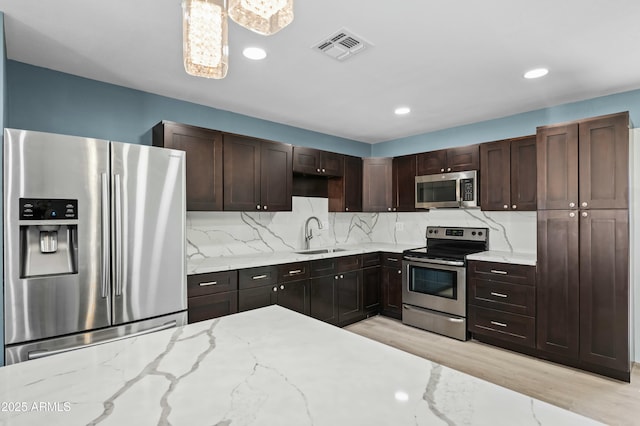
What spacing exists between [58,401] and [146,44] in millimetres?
2212

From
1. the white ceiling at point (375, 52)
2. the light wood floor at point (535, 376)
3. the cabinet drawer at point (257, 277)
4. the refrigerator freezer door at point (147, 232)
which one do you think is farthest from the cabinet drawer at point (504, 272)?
the refrigerator freezer door at point (147, 232)

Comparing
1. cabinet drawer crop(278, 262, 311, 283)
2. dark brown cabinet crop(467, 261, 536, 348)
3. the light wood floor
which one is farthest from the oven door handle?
cabinet drawer crop(278, 262, 311, 283)

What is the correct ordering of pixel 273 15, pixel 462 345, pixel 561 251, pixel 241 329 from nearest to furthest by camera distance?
1. pixel 273 15
2. pixel 241 329
3. pixel 561 251
4. pixel 462 345

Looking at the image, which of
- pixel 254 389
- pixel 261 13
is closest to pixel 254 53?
pixel 261 13

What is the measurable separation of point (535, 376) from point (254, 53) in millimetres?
3474

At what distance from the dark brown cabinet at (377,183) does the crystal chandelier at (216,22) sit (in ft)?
12.7

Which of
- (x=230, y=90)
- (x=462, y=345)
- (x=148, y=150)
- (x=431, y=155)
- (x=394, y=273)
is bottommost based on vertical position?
(x=462, y=345)

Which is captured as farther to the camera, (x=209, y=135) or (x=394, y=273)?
(x=394, y=273)

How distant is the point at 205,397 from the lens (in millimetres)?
809

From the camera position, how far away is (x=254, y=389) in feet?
2.78

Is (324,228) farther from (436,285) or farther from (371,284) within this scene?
(436,285)

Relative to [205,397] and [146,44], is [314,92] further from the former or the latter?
[205,397]

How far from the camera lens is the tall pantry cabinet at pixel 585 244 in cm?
274

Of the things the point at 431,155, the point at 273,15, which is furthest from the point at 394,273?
the point at 273,15
